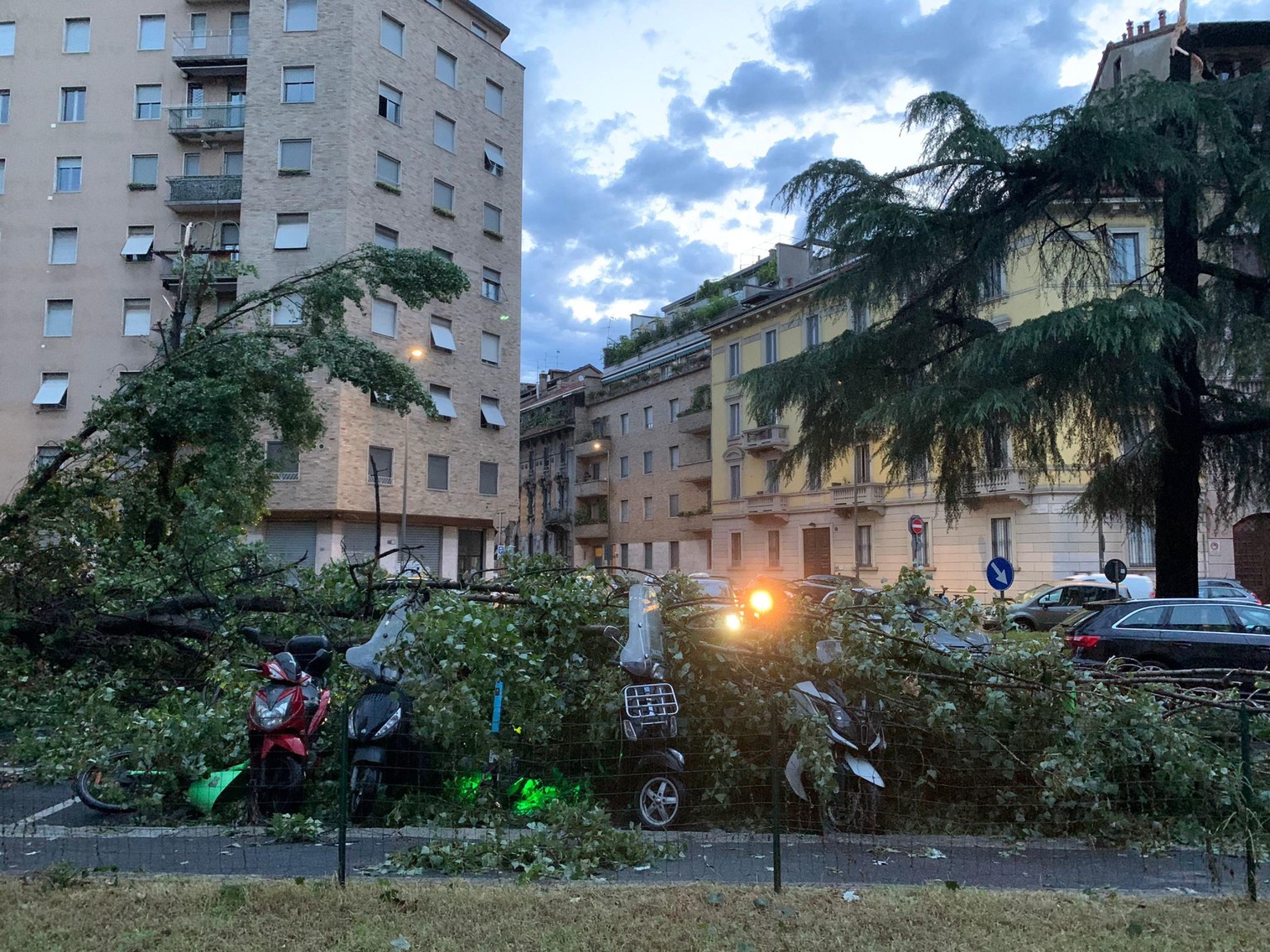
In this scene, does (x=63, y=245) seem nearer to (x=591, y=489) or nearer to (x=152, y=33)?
(x=152, y=33)

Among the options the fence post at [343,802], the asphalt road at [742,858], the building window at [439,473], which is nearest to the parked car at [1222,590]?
the asphalt road at [742,858]

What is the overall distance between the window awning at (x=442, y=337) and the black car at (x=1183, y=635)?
27117mm

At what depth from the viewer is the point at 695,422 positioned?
51750mm

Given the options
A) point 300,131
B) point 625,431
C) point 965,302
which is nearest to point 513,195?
point 300,131

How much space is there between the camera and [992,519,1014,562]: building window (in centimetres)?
3381

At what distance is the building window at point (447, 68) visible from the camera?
123 feet

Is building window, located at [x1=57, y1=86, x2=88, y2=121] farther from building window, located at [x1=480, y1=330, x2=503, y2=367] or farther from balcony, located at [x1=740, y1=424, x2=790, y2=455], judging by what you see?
balcony, located at [x1=740, y1=424, x2=790, y2=455]

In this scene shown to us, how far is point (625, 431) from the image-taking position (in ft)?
192

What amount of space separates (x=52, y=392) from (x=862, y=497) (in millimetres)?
31620

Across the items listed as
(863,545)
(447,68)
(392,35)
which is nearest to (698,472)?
(863,545)

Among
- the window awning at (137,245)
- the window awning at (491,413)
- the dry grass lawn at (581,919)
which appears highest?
the window awning at (137,245)

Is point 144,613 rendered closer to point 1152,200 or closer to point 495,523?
point 1152,200

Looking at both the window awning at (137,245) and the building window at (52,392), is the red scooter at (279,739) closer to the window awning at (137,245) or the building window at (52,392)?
the building window at (52,392)

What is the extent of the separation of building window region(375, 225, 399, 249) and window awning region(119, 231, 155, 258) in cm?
875
